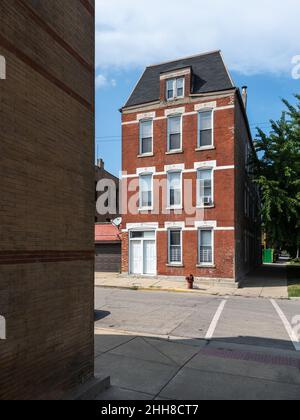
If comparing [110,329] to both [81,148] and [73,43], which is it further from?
[73,43]

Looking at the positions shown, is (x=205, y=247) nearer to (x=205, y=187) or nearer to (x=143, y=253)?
(x=205, y=187)

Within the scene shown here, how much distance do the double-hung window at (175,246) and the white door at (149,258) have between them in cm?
108

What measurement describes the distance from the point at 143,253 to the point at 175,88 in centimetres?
986

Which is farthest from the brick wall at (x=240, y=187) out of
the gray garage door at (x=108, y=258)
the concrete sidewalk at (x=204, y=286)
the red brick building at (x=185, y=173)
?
the gray garage door at (x=108, y=258)

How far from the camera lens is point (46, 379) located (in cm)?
497

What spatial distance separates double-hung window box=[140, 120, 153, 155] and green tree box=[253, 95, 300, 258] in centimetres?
666

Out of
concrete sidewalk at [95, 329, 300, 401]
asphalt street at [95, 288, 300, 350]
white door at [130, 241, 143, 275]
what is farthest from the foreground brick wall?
white door at [130, 241, 143, 275]

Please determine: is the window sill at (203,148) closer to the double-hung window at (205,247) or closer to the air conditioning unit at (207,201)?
the air conditioning unit at (207,201)

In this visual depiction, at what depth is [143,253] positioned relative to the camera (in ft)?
77.0

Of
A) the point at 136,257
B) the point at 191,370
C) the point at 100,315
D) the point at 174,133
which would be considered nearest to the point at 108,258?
the point at 136,257

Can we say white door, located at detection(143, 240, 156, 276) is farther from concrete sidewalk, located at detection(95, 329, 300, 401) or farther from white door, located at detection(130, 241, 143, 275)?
concrete sidewalk, located at detection(95, 329, 300, 401)

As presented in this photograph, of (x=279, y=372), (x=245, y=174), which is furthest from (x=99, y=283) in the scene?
(x=279, y=372)

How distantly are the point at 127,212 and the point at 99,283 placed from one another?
16.3ft

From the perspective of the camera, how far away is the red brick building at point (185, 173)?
21422 mm
